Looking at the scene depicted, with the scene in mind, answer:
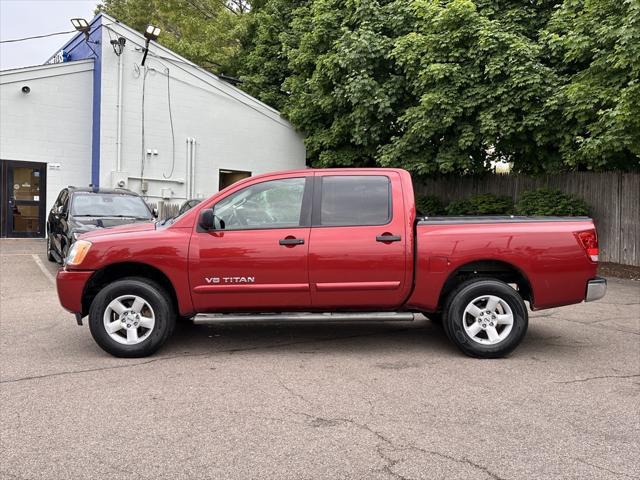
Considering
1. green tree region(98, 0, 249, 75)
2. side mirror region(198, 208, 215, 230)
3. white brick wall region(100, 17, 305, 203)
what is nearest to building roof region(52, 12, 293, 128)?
white brick wall region(100, 17, 305, 203)

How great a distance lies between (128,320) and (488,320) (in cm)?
356

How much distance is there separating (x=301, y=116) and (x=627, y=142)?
39.5 ft

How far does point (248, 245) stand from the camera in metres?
5.76

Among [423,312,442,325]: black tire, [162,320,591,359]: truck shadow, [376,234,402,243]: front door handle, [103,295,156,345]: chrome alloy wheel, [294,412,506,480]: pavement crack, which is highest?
[376,234,402,243]: front door handle

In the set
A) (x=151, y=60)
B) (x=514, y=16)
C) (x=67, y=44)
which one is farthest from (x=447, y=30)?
(x=67, y=44)

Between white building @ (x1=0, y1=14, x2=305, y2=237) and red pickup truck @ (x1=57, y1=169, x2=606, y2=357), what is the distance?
44.4 ft

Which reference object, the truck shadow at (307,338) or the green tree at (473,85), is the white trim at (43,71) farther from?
the truck shadow at (307,338)

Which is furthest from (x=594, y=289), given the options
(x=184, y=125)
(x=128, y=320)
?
(x=184, y=125)

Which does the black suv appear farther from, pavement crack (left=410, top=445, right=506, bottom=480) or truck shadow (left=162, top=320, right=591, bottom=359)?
pavement crack (left=410, top=445, right=506, bottom=480)

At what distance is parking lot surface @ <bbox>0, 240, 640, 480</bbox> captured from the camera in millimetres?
3504

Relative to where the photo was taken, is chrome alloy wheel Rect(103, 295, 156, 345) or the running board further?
the running board

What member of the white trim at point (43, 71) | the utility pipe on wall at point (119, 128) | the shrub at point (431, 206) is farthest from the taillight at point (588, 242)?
the white trim at point (43, 71)

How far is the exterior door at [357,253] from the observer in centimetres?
577

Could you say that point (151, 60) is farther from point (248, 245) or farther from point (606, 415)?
point (606, 415)
